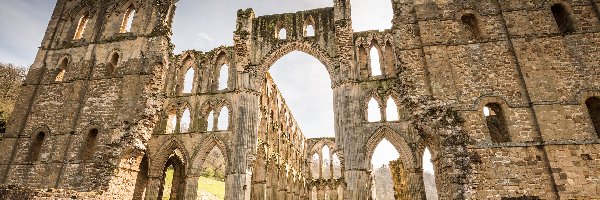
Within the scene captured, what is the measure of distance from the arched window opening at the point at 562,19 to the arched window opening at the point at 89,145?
1645 cm

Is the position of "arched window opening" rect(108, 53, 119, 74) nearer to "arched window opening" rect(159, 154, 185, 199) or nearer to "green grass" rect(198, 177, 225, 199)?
"arched window opening" rect(159, 154, 185, 199)

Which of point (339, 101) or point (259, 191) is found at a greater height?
point (339, 101)

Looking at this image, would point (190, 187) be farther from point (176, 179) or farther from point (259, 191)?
point (259, 191)

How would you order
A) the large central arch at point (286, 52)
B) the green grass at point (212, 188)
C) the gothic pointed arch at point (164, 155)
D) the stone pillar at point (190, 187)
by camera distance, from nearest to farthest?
1. the stone pillar at point (190, 187)
2. the gothic pointed arch at point (164, 155)
3. the large central arch at point (286, 52)
4. the green grass at point (212, 188)

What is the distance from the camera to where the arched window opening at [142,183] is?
627 inches

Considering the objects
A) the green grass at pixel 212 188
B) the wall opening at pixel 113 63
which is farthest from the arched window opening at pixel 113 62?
the green grass at pixel 212 188

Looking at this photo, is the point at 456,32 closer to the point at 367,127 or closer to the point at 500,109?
the point at 500,109

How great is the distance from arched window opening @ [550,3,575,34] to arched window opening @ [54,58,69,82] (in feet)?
62.1

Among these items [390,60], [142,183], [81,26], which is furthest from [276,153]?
[81,26]

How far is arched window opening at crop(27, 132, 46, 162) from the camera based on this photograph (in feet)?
46.1

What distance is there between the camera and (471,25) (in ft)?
37.7

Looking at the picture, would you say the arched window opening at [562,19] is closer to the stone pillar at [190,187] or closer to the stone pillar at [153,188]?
the stone pillar at [190,187]

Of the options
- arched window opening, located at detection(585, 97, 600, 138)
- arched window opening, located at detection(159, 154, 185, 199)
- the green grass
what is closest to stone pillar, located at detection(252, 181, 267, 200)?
arched window opening, located at detection(159, 154, 185, 199)

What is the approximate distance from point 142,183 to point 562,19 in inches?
685
